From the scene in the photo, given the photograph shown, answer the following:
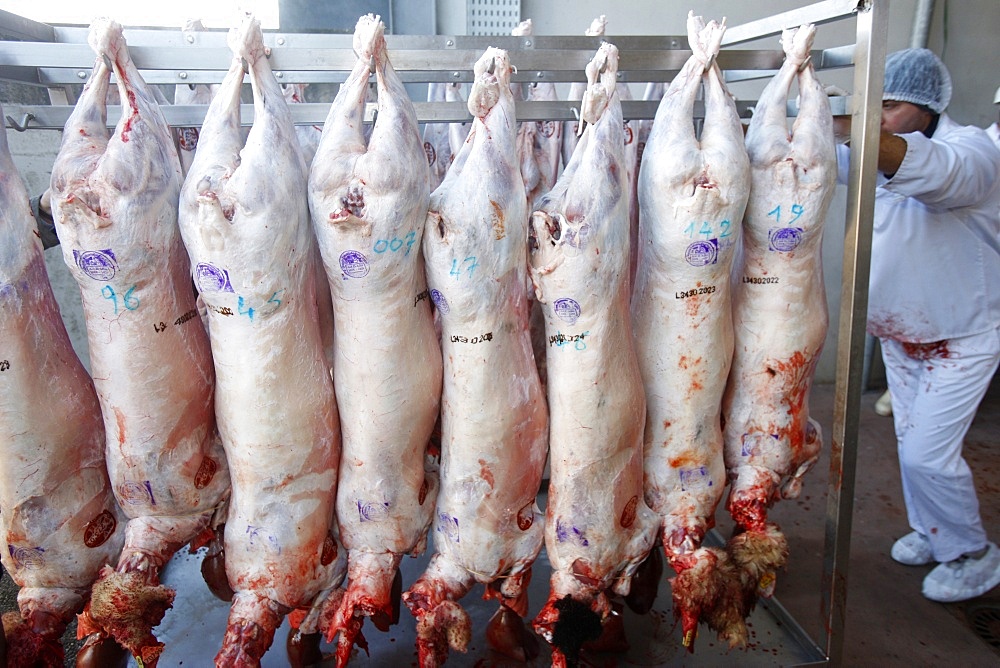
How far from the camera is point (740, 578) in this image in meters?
1.93

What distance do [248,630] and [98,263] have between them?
997mm

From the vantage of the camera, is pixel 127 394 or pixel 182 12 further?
pixel 182 12

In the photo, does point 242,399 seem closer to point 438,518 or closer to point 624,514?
point 438,518

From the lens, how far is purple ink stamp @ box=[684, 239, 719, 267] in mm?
1781

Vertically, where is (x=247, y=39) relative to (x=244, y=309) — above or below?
above

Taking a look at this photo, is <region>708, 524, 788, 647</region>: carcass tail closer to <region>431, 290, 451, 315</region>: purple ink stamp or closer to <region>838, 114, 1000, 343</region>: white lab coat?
<region>431, 290, 451, 315</region>: purple ink stamp

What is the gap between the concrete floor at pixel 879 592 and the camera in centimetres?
288

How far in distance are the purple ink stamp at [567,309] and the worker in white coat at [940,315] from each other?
6.83ft

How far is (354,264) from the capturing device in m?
1.59

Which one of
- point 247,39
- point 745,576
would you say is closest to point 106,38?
point 247,39

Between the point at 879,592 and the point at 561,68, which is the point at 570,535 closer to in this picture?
the point at 561,68

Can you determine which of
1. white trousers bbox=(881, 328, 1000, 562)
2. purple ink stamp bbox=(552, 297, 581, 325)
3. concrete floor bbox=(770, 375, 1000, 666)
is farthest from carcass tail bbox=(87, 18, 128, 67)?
white trousers bbox=(881, 328, 1000, 562)

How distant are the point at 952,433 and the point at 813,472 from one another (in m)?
1.53

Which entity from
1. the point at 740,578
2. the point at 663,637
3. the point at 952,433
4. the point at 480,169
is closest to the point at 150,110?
the point at 480,169
